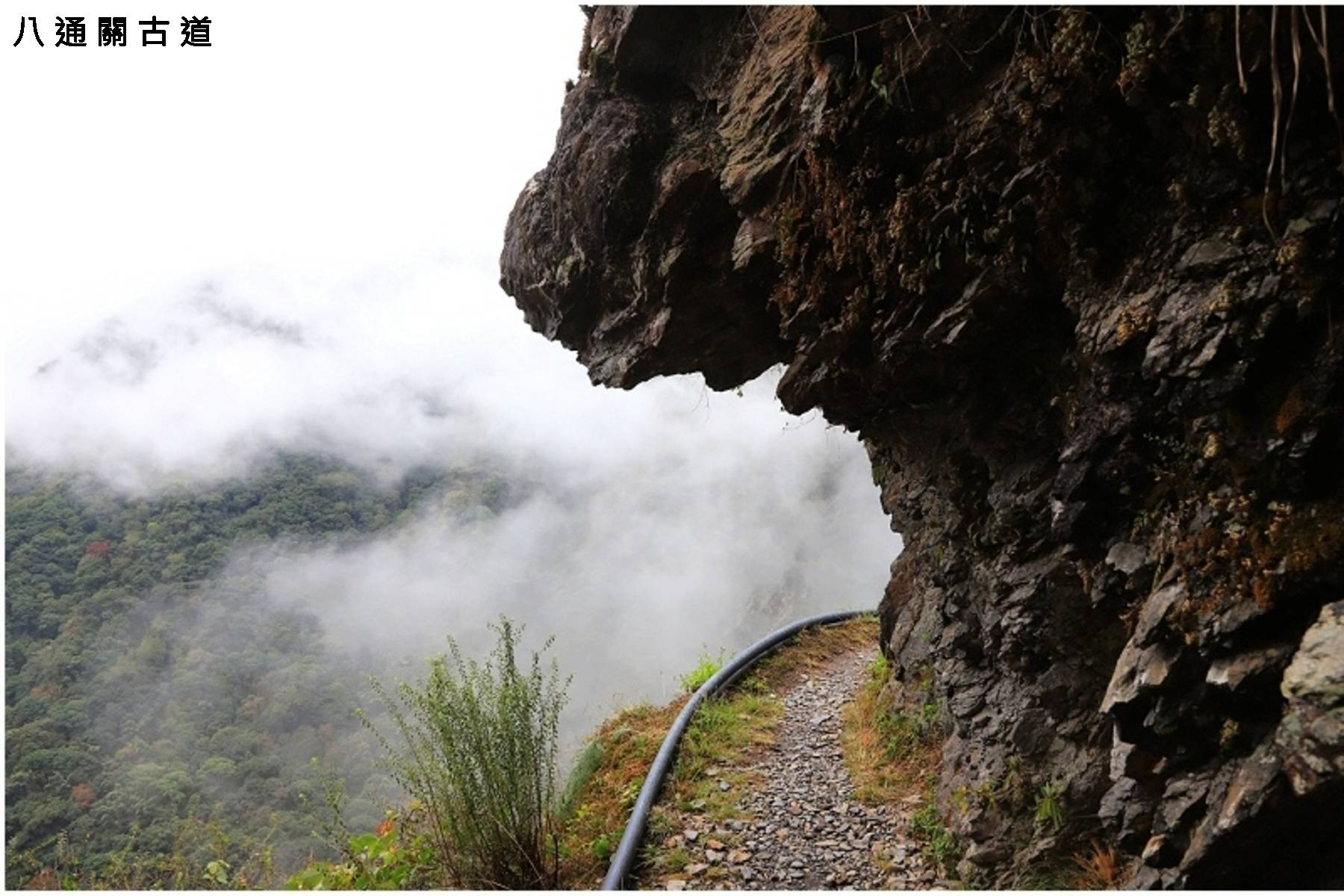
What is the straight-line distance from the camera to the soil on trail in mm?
4551

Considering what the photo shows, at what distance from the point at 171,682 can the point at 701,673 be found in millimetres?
25747

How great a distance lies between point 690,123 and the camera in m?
5.79

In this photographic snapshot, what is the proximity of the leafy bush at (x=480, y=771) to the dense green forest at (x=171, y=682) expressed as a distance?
1.02 m

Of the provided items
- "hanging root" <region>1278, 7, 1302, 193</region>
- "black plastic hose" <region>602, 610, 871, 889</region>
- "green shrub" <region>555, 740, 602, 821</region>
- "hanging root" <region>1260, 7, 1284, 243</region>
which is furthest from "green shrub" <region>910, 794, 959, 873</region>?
"hanging root" <region>1278, 7, 1302, 193</region>

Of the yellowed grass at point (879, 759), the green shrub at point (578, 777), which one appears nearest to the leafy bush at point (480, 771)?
the green shrub at point (578, 777)

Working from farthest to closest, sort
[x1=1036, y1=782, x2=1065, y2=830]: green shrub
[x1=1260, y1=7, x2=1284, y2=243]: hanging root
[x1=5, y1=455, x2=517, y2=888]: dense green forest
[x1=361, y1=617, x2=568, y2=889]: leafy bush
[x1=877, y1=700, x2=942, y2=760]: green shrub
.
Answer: [x1=5, y1=455, x2=517, y2=888]: dense green forest, [x1=877, y1=700, x2=942, y2=760]: green shrub, [x1=361, y1=617, x2=568, y2=889]: leafy bush, [x1=1036, y1=782, x2=1065, y2=830]: green shrub, [x1=1260, y1=7, x2=1284, y2=243]: hanging root

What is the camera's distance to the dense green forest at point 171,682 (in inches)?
570

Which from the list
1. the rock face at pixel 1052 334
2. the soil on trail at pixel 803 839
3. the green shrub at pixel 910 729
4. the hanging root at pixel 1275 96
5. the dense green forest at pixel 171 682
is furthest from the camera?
the dense green forest at pixel 171 682

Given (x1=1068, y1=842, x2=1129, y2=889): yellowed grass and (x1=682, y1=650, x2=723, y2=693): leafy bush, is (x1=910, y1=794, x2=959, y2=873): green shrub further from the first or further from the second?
(x1=682, y1=650, x2=723, y2=693): leafy bush

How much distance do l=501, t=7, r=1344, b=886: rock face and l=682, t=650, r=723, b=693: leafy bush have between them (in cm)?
298

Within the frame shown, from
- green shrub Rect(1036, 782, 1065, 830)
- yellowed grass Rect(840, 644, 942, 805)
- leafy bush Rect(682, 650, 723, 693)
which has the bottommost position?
green shrub Rect(1036, 782, 1065, 830)

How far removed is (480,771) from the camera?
454 cm

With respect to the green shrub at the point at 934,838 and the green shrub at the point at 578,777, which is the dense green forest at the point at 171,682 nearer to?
the green shrub at the point at 578,777

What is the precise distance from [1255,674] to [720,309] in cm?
419
